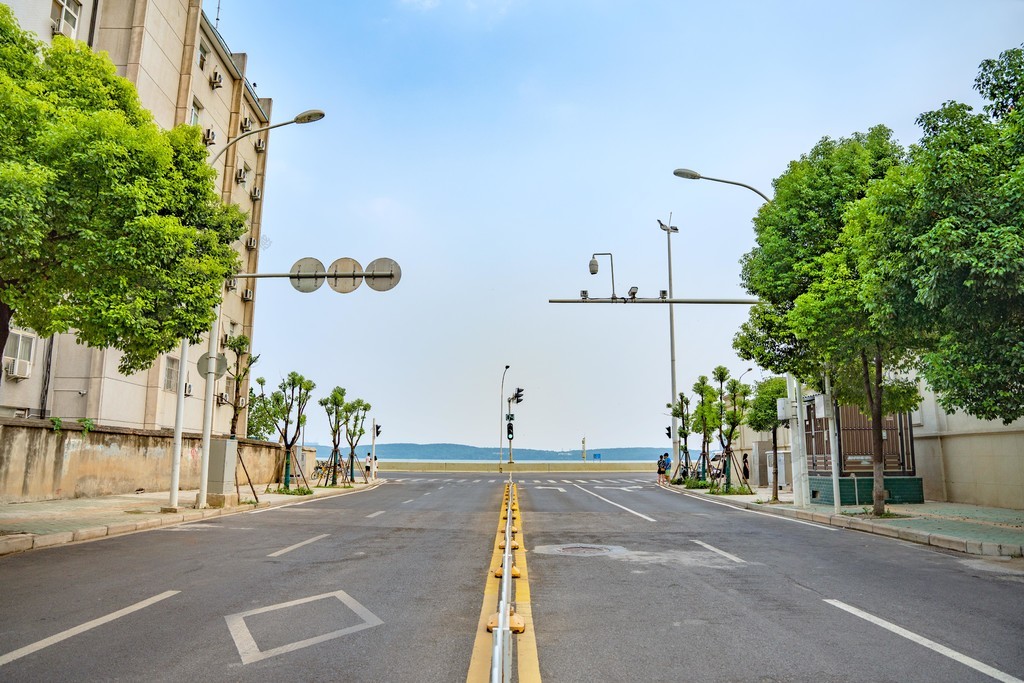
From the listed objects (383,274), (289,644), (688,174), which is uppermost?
(688,174)

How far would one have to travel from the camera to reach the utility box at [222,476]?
18.4 meters

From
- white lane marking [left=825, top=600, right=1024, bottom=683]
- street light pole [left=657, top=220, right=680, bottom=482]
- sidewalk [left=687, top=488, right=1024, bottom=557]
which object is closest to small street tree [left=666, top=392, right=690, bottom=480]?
street light pole [left=657, top=220, right=680, bottom=482]

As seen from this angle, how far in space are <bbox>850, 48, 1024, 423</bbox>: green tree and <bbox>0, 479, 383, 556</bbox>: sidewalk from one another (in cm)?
1448

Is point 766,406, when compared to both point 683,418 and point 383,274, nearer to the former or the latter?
point 683,418

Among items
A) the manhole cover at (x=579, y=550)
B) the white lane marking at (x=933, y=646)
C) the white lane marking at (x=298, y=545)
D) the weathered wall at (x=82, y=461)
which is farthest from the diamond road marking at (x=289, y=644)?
the weathered wall at (x=82, y=461)

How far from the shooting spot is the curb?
Result: 11562 mm

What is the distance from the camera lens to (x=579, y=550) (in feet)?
→ 36.4

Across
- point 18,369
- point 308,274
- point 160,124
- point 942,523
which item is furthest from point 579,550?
point 160,124

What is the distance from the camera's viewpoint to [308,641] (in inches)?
215

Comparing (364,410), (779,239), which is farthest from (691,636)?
(364,410)

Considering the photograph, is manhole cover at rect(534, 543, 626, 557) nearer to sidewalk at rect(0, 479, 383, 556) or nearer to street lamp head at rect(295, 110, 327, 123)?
sidewalk at rect(0, 479, 383, 556)

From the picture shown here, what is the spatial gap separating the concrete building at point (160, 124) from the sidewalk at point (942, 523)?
1666 cm

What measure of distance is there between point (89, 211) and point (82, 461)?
13100mm

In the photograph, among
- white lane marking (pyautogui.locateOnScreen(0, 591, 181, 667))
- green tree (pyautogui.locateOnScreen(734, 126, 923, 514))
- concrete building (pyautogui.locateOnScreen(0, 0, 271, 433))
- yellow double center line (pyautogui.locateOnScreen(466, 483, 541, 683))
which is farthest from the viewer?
concrete building (pyautogui.locateOnScreen(0, 0, 271, 433))
